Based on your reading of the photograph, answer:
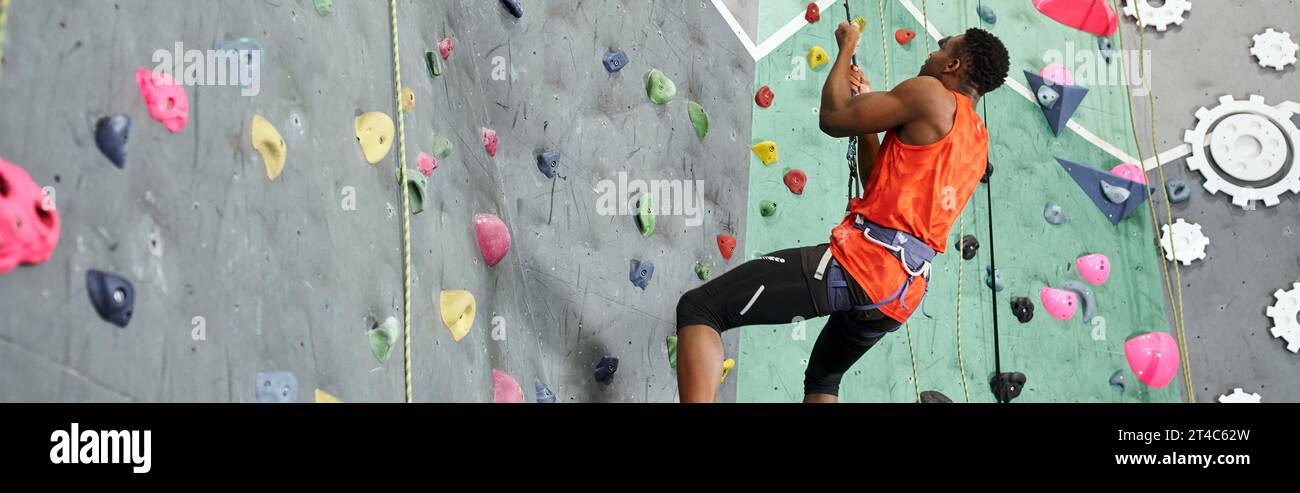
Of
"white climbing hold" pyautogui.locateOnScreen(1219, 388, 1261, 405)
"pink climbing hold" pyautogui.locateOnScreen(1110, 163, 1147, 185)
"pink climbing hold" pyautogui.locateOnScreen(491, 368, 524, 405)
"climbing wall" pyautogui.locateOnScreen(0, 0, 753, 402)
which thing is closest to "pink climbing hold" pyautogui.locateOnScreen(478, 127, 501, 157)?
"climbing wall" pyautogui.locateOnScreen(0, 0, 753, 402)

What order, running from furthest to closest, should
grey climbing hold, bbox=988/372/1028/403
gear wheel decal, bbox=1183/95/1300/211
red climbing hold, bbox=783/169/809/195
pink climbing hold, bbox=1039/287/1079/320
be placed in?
gear wheel decal, bbox=1183/95/1300/211 < pink climbing hold, bbox=1039/287/1079/320 < grey climbing hold, bbox=988/372/1028/403 < red climbing hold, bbox=783/169/809/195

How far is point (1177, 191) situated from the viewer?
12.9ft

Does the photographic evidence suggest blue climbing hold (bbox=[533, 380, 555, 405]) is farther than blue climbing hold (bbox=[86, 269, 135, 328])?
Yes

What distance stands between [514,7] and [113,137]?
1.33m

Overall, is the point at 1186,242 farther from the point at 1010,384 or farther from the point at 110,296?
the point at 110,296

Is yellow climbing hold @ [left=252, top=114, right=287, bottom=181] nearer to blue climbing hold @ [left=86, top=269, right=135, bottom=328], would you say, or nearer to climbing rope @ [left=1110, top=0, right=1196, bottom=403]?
blue climbing hold @ [left=86, top=269, right=135, bottom=328]

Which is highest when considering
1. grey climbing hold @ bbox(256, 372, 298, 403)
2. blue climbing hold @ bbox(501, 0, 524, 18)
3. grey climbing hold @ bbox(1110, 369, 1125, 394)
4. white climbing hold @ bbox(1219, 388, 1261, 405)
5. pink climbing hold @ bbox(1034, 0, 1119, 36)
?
pink climbing hold @ bbox(1034, 0, 1119, 36)

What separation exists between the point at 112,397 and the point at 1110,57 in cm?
321

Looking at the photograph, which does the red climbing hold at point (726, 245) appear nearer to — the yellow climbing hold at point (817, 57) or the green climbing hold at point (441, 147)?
the yellow climbing hold at point (817, 57)

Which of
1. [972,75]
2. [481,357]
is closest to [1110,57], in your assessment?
[972,75]

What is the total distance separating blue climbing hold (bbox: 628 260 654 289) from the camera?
10.4 feet

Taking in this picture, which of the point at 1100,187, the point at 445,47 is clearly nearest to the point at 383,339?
the point at 445,47

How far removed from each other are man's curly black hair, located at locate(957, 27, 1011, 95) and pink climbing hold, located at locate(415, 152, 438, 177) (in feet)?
3.49
